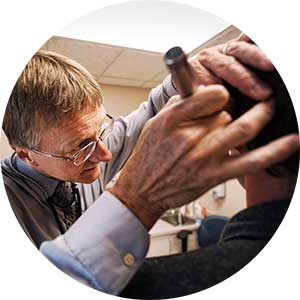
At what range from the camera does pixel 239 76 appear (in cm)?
43

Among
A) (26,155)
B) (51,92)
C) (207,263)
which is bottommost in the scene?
(207,263)

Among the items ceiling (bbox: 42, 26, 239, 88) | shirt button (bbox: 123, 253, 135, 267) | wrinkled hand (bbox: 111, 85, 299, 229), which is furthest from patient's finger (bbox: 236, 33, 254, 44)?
shirt button (bbox: 123, 253, 135, 267)

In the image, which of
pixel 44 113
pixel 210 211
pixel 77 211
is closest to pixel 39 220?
pixel 77 211

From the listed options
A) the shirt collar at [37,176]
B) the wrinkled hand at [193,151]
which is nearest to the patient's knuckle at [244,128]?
the wrinkled hand at [193,151]

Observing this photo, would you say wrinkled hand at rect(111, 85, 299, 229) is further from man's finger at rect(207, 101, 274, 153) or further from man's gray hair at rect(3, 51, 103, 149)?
man's gray hair at rect(3, 51, 103, 149)

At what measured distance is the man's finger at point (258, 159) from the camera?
41 centimetres

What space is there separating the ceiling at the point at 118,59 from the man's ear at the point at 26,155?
0.18m

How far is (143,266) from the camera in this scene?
46cm

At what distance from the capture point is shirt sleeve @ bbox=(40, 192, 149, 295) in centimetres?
45

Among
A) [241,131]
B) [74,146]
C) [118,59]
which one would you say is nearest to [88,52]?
[118,59]

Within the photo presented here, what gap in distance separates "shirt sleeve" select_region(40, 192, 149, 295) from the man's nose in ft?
0.23

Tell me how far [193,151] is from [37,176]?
0.95 feet

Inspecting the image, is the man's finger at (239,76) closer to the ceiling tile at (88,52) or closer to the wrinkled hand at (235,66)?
the wrinkled hand at (235,66)

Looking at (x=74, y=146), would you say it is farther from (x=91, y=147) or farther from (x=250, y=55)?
(x=250, y=55)
